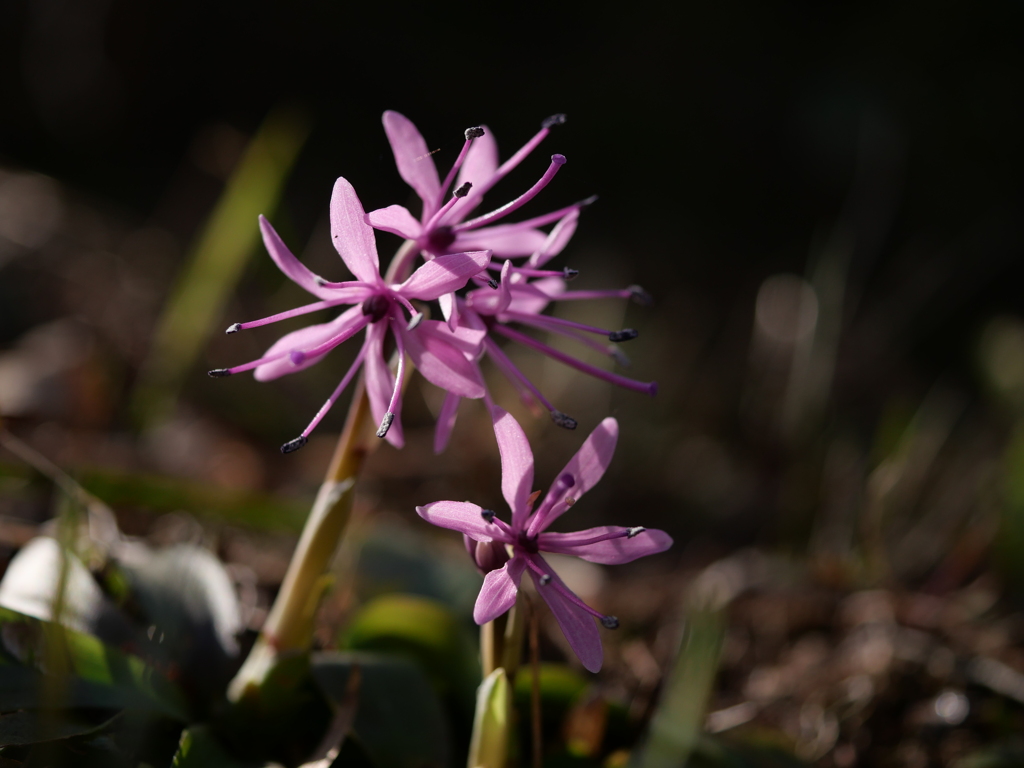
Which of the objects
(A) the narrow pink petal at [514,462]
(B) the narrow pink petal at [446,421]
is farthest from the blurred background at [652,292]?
(A) the narrow pink petal at [514,462]

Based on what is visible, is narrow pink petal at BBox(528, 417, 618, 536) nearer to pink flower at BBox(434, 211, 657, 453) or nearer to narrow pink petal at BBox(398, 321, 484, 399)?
pink flower at BBox(434, 211, 657, 453)

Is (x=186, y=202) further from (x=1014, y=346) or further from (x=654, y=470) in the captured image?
(x=1014, y=346)

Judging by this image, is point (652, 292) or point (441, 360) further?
point (652, 292)

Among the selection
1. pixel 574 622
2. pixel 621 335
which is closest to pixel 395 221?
pixel 621 335

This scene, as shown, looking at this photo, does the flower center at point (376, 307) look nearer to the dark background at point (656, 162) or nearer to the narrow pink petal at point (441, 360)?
the narrow pink petal at point (441, 360)

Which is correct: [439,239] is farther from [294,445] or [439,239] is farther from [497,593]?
[497,593]

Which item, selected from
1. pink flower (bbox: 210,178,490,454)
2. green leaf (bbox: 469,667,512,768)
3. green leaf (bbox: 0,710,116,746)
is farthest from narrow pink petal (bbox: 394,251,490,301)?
green leaf (bbox: 0,710,116,746)
